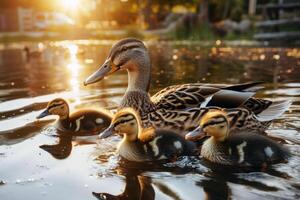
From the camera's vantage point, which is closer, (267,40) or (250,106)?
(250,106)

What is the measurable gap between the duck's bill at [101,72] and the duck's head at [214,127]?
1.58 metres

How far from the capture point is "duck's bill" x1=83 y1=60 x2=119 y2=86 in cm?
527

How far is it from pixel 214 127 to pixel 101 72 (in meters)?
1.75

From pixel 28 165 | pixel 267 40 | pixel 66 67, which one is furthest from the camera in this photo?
pixel 267 40

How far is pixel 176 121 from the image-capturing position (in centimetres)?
454

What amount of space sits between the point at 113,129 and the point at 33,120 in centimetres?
178

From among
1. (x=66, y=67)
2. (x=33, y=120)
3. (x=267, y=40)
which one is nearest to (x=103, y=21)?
(x=267, y=40)

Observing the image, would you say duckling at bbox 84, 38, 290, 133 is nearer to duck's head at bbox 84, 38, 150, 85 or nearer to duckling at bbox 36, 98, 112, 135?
duck's head at bbox 84, 38, 150, 85

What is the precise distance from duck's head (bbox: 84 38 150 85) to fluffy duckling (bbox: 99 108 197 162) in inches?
45.5

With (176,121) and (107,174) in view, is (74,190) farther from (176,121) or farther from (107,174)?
(176,121)

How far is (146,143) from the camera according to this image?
4.13 metres

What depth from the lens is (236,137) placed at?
157 inches

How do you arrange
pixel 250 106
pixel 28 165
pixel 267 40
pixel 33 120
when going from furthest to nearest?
pixel 267 40 → pixel 33 120 → pixel 250 106 → pixel 28 165

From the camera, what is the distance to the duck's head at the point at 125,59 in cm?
526
